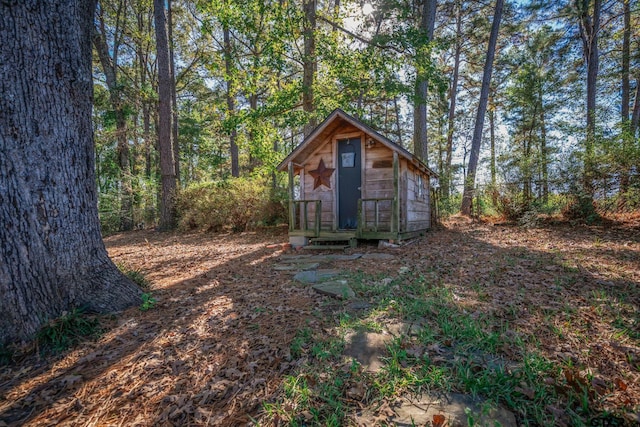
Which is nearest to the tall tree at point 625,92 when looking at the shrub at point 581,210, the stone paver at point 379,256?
the shrub at point 581,210

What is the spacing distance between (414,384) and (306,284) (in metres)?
2.36

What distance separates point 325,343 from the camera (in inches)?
91.4

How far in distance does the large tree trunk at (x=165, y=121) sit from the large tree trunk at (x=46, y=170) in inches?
358

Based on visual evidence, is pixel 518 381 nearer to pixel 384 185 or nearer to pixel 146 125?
pixel 384 185

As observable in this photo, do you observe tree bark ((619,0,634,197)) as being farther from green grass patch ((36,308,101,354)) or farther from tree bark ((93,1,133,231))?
tree bark ((93,1,133,231))

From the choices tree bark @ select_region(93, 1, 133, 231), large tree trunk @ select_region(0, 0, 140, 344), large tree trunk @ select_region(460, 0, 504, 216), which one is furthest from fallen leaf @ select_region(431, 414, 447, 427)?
tree bark @ select_region(93, 1, 133, 231)

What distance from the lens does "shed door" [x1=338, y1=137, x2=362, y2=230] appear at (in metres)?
7.95

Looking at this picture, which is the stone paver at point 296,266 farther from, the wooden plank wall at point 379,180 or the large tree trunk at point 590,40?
the large tree trunk at point 590,40

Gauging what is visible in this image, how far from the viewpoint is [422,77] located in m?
9.62

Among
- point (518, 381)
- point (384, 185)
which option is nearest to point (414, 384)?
point (518, 381)

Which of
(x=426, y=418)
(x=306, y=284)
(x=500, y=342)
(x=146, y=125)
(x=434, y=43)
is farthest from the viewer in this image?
(x=146, y=125)

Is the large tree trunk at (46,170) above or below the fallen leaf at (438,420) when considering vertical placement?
above

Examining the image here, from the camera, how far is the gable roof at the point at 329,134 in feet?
23.2

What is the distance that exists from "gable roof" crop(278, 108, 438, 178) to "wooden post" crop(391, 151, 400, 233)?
313 mm
